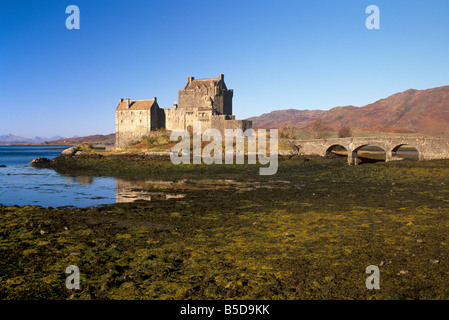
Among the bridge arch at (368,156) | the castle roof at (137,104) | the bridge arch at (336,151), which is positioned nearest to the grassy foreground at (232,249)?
the bridge arch at (368,156)

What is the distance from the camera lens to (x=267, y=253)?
10.1m

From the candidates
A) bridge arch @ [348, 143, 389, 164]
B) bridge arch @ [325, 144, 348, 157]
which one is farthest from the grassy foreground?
bridge arch @ [325, 144, 348, 157]

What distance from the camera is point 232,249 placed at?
1070 centimetres

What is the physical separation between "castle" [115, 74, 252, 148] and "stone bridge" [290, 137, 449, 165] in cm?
2632

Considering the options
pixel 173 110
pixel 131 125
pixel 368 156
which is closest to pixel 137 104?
pixel 131 125

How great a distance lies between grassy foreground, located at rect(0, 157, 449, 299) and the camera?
7.65m

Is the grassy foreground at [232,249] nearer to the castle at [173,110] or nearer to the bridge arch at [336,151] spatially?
the bridge arch at [336,151]

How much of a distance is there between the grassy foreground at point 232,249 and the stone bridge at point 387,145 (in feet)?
108

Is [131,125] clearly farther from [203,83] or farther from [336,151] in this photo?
[336,151]

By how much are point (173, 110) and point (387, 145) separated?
168 feet

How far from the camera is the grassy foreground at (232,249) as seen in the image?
7648 mm

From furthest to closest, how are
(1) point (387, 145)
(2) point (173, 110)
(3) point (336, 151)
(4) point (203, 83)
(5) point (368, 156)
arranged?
(4) point (203, 83), (2) point (173, 110), (3) point (336, 151), (5) point (368, 156), (1) point (387, 145)

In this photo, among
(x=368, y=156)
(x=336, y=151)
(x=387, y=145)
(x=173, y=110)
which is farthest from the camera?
(x=173, y=110)

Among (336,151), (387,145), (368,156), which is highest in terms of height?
(387,145)
